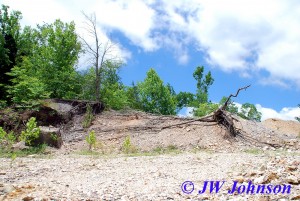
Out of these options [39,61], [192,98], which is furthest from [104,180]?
[192,98]

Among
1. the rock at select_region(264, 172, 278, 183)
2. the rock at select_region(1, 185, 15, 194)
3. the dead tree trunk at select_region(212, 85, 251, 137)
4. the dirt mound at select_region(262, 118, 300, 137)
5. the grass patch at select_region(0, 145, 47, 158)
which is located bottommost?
the rock at select_region(1, 185, 15, 194)

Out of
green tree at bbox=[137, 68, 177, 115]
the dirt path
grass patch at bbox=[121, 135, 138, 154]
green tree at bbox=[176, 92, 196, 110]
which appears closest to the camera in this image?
the dirt path

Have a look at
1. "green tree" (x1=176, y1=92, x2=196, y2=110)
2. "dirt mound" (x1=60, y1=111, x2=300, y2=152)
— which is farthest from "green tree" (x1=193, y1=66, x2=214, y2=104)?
"dirt mound" (x1=60, y1=111, x2=300, y2=152)

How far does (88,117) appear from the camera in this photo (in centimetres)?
1585

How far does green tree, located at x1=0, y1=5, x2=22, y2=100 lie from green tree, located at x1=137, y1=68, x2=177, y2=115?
10.3 meters

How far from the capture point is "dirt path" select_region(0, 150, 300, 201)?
546cm

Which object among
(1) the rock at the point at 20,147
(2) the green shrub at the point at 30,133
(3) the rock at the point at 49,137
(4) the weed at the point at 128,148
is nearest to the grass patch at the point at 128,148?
(4) the weed at the point at 128,148

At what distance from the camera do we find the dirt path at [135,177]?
546cm

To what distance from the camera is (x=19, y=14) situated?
30.6m

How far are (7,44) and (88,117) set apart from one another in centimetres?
1488

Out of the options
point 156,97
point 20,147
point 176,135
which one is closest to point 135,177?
point 20,147

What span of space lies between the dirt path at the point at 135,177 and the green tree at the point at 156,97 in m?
20.4

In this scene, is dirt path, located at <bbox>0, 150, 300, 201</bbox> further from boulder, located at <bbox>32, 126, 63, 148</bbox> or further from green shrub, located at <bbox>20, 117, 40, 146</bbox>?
boulder, located at <bbox>32, 126, 63, 148</bbox>

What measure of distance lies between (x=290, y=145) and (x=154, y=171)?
7.30 metres
